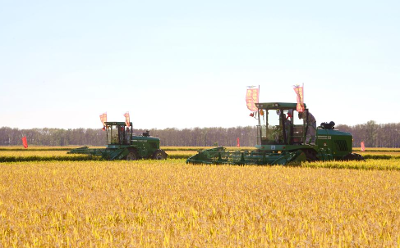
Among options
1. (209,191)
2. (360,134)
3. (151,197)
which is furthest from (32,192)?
(360,134)

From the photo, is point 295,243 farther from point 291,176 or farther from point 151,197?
point 291,176

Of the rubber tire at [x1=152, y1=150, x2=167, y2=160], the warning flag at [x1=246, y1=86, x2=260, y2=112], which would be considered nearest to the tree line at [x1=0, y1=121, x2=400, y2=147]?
the rubber tire at [x1=152, y1=150, x2=167, y2=160]

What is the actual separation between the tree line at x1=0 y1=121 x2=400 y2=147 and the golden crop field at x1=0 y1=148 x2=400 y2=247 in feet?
302

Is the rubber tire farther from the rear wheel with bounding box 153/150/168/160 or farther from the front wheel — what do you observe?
the front wheel

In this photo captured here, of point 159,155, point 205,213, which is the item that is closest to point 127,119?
point 159,155

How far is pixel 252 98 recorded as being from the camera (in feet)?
67.4

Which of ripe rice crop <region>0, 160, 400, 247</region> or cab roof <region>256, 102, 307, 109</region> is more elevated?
cab roof <region>256, 102, 307, 109</region>

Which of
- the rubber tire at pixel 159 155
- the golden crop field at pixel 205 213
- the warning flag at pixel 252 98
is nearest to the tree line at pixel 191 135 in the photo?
the rubber tire at pixel 159 155

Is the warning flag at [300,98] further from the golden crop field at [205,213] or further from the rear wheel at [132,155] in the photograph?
the rear wheel at [132,155]

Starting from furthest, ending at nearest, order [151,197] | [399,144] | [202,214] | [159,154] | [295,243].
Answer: [399,144] → [159,154] → [151,197] → [202,214] → [295,243]

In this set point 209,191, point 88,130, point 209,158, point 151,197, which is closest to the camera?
point 151,197

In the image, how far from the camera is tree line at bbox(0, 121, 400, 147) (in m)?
110

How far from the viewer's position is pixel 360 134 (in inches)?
4309

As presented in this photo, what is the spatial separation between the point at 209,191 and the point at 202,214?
113 inches
